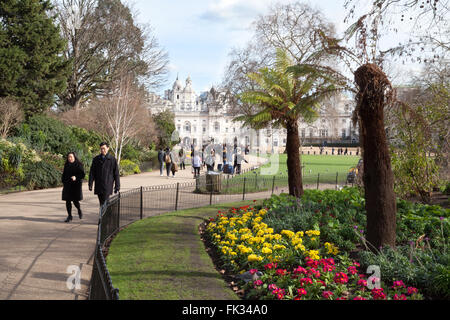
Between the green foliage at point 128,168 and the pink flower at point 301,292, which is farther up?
the green foliage at point 128,168

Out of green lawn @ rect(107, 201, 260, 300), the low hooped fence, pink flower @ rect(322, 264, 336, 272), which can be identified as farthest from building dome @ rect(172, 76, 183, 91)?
pink flower @ rect(322, 264, 336, 272)

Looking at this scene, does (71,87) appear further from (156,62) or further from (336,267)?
(336,267)

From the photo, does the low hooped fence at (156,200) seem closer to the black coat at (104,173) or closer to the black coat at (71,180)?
the black coat at (104,173)

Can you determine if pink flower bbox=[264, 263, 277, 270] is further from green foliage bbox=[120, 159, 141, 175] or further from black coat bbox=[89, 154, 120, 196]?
green foliage bbox=[120, 159, 141, 175]

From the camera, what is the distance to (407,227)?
22.7ft

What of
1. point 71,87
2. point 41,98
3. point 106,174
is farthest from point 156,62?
point 106,174

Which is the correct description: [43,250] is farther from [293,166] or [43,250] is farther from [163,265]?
[293,166]

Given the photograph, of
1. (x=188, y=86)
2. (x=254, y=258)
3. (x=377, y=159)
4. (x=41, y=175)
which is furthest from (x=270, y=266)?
(x=188, y=86)

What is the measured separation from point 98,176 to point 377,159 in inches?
221

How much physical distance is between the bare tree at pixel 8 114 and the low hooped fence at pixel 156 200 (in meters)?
7.68

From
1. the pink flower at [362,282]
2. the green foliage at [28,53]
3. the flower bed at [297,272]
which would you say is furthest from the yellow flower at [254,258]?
the green foliage at [28,53]

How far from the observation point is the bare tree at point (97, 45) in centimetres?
2834

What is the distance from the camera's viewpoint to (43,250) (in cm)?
632

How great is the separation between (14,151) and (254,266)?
473 inches
